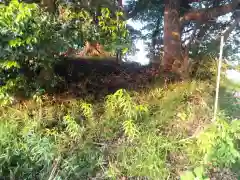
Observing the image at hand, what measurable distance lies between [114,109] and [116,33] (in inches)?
33.7

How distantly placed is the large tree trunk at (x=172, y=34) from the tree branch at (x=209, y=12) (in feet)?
0.52

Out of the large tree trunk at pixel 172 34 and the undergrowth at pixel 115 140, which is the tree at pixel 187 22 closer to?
the large tree trunk at pixel 172 34

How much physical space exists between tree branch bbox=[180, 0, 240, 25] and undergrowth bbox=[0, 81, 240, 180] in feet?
4.23

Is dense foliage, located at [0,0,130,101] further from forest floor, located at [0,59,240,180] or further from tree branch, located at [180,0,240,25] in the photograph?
tree branch, located at [180,0,240,25]

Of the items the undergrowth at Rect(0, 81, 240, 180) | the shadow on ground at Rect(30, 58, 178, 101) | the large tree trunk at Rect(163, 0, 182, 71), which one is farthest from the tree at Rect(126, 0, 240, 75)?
the undergrowth at Rect(0, 81, 240, 180)

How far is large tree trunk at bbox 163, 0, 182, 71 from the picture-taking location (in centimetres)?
366

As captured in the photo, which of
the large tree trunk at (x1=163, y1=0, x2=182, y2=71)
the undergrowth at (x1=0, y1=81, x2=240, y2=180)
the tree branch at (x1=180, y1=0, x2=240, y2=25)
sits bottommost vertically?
the undergrowth at (x1=0, y1=81, x2=240, y2=180)

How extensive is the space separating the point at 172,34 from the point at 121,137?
1.93 m

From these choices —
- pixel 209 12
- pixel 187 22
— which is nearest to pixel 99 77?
pixel 187 22

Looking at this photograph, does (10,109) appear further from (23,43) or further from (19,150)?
(23,43)

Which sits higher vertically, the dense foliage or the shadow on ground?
the dense foliage

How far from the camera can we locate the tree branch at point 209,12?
339 centimetres

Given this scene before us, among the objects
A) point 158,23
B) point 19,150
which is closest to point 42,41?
point 19,150

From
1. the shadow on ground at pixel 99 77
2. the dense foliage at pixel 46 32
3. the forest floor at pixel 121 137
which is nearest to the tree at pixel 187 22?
the shadow on ground at pixel 99 77
